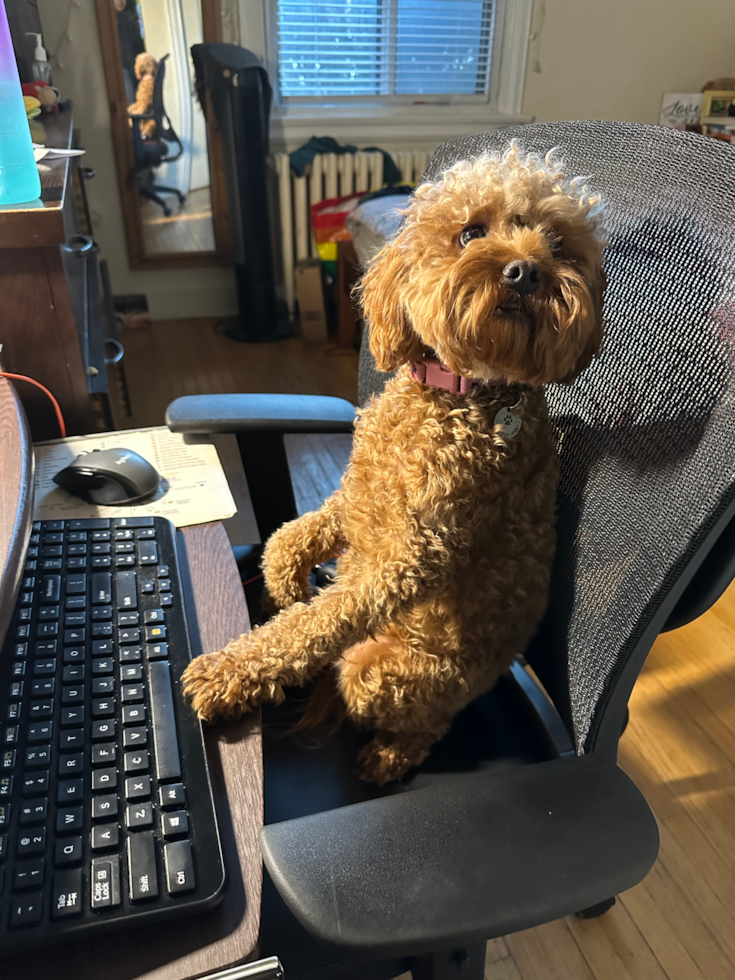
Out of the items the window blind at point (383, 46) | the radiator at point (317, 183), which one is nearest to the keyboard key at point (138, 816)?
the radiator at point (317, 183)

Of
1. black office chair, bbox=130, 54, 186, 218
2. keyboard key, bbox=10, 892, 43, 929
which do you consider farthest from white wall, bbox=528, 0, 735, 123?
keyboard key, bbox=10, 892, 43, 929

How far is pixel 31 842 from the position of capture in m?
0.52

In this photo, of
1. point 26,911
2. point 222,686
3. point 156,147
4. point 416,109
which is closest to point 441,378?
point 222,686

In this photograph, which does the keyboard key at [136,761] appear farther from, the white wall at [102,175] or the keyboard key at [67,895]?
the white wall at [102,175]

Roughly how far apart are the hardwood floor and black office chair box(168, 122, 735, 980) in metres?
0.59

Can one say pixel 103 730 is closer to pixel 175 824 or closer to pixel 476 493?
pixel 175 824

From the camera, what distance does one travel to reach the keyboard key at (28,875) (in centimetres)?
49

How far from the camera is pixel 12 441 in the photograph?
81 cm

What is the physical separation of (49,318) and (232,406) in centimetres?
28

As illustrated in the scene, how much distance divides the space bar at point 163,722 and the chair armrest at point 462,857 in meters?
0.10

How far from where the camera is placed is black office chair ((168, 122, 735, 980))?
1.73 ft

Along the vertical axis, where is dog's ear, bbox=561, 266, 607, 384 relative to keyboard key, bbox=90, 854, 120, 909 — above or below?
above

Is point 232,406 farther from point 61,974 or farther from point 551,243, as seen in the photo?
point 61,974

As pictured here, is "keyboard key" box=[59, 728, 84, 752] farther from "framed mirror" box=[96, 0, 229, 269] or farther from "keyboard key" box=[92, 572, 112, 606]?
"framed mirror" box=[96, 0, 229, 269]
